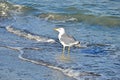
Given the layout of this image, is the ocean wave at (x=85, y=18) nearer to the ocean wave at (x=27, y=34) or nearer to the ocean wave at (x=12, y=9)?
the ocean wave at (x=12, y=9)

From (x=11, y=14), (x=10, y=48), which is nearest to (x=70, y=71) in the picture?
(x=10, y=48)

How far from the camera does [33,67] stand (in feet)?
31.0

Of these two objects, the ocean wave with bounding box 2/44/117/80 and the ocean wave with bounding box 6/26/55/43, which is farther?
the ocean wave with bounding box 6/26/55/43

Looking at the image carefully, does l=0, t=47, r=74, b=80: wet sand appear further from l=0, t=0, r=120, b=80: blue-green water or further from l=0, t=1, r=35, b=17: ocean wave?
l=0, t=1, r=35, b=17: ocean wave

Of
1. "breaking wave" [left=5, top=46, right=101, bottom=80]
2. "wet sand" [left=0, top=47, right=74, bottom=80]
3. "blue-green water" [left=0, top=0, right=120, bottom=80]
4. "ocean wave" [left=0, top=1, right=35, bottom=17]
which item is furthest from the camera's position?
"ocean wave" [left=0, top=1, right=35, bottom=17]

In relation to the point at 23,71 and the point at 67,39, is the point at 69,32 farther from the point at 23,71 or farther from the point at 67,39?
the point at 23,71

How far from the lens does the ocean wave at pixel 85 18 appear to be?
48.3 ft

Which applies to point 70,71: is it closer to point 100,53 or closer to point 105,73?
point 105,73

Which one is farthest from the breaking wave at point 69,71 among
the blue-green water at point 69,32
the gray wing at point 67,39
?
the gray wing at point 67,39

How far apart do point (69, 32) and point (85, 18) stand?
A: 202 centimetres

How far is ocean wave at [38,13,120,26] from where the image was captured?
579 inches

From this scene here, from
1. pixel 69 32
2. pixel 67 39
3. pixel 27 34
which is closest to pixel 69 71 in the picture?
pixel 67 39

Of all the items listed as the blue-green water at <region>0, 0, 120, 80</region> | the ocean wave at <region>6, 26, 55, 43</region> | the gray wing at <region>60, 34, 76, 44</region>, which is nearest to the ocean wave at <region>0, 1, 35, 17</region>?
the blue-green water at <region>0, 0, 120, 80</region>

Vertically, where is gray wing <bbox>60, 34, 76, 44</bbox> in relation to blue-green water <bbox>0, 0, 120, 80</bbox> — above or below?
above
